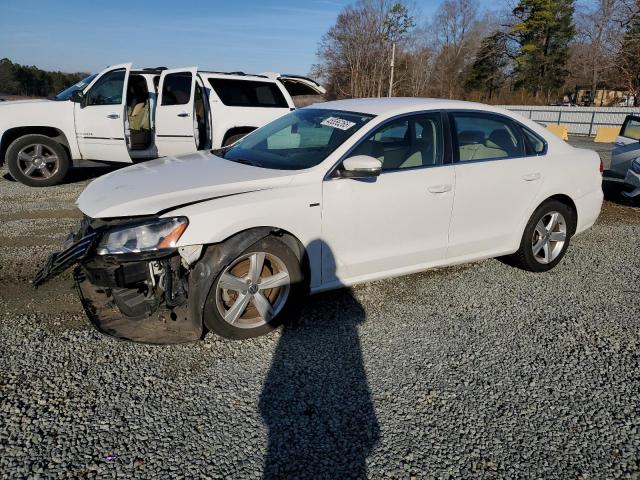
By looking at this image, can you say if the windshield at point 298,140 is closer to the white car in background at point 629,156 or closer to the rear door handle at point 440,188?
the rear door handle at point 440,188

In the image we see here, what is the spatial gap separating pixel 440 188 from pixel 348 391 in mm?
1815

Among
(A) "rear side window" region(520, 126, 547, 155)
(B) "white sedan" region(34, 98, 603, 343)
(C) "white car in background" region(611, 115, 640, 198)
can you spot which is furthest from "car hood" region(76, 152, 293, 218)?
(C) "white car in background" region(611, 115, 640, 198)

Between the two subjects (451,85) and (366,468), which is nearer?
(366,468)

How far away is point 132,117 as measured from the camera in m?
8.95

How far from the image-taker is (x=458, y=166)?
3875 millimetres

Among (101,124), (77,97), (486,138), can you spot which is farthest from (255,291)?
(77,97)

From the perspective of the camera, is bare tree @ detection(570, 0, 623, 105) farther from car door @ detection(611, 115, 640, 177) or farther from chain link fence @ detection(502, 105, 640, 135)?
car door @ detection(611, 115, 640, 177)

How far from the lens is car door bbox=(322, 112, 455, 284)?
339 centimetres

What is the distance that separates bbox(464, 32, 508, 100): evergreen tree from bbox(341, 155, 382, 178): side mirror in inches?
2175

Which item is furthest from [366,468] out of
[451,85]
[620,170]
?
[451,85]

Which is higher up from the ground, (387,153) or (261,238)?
(387,153)

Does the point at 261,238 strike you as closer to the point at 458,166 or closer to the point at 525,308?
the point at 458,166

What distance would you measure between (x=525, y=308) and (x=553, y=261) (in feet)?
3.41

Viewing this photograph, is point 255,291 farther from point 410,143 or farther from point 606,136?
point 606,136
